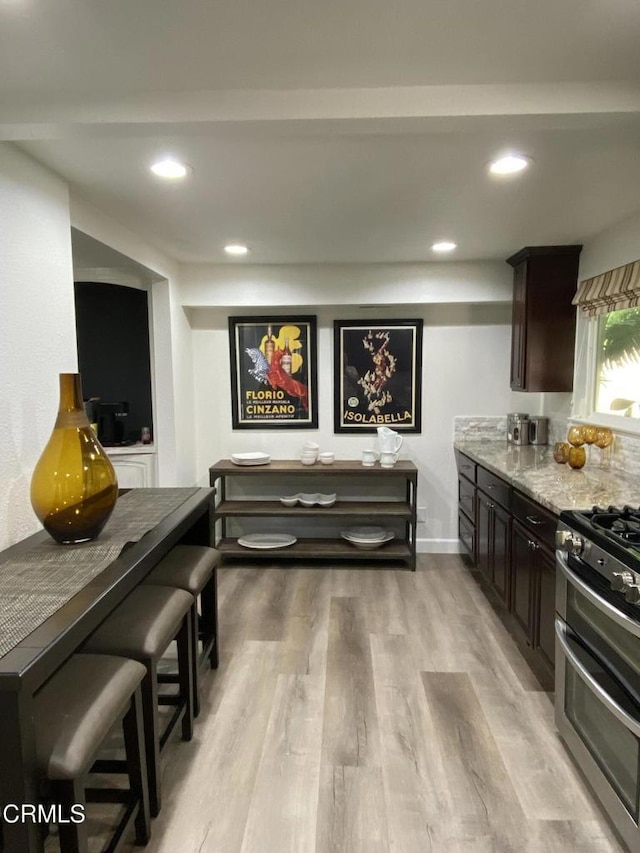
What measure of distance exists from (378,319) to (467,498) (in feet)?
5.19

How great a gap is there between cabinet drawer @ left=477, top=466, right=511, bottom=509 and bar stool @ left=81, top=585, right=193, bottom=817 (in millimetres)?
1798

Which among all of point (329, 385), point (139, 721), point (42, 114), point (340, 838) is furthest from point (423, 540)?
point (42, 114)

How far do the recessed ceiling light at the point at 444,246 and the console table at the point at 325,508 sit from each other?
5.20ft

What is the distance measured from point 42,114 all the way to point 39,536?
139cm

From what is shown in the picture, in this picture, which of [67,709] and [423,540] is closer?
[67,709]

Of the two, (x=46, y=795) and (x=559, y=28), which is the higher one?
(x=559, y=28)

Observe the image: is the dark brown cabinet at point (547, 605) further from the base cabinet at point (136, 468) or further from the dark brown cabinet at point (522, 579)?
the base cabinet at point (136, 468)

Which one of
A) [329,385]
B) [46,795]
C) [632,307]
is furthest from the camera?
[329,385]

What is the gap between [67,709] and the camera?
1.22m

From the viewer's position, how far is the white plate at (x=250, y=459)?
3916 millimetres

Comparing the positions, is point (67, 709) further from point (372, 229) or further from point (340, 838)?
point (372, 229)

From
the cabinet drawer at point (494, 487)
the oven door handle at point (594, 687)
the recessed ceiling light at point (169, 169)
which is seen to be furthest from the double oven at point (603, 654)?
the recessed ceiling light at point (169, 169)

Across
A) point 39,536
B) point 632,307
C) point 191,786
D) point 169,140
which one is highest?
point 169,140

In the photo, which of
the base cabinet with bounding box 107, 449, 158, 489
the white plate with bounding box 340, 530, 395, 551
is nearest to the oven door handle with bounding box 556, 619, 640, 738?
the white plate with bounding box 340, 530, 395, 551
